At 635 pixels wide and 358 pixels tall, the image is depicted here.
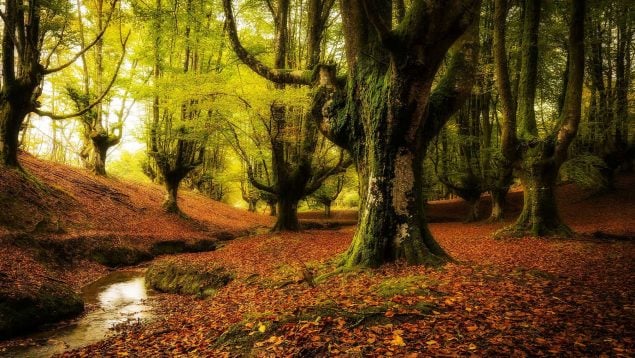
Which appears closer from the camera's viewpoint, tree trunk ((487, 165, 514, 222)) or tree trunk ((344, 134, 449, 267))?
tree trunk ((344, 134, 449, 267))

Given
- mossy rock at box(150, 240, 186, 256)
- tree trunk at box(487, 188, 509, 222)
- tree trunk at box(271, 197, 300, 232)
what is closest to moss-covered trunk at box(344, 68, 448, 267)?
tree trunk at box(271, 197, 300, 232)

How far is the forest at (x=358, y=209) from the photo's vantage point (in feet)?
14.9

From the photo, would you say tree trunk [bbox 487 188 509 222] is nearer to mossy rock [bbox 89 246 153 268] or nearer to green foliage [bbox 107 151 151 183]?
mossy rock [bbox 89 246 153 268]

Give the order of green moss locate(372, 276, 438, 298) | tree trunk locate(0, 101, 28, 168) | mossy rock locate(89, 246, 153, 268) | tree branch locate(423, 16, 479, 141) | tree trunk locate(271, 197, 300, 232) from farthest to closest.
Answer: tree trunk locate(271, 197, 300, 232), tree trunk locate(0, 101, 28, 168), mossy rock locate(89, 246, 153, 268), tree branch locate(423, 16, 479, 141), green moss locate(372, 276, 438, 298)

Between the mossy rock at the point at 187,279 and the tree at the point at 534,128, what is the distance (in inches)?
378

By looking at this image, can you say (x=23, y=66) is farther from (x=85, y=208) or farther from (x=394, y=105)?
(x=394, y=105)

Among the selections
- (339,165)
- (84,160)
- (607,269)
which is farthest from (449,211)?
(84,160)

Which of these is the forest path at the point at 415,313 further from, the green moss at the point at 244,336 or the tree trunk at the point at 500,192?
the tree trunk at the point at 500,192

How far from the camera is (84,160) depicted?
80.0 ft

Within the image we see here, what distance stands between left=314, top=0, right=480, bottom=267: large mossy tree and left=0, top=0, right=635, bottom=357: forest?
0.04 meters

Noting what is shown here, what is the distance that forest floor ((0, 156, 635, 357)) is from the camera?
3627 mm

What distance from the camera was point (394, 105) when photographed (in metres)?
6.44

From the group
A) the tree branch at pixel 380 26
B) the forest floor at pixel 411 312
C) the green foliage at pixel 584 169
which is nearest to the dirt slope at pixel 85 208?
the forest floor at pixel 411 312

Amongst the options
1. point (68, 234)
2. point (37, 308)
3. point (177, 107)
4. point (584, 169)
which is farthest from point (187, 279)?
point (584, 169)
